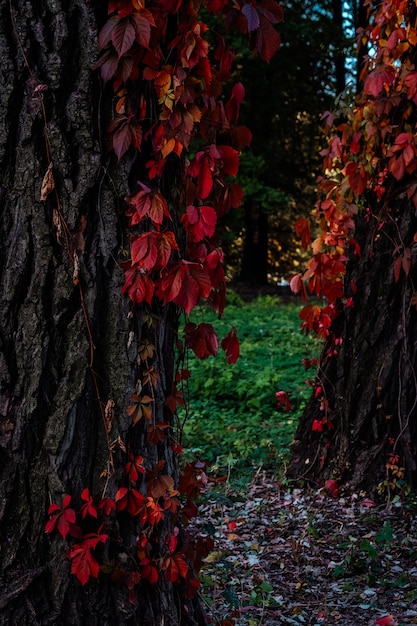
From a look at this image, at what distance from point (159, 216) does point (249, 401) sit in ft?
15.3

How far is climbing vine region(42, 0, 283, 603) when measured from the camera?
6.35ft

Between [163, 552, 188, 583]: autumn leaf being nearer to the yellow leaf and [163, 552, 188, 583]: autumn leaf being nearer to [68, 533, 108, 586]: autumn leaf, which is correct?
[68, 533, 108, 586]: autumn leaf

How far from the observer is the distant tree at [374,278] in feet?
12.8

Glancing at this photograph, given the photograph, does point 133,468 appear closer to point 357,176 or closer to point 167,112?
point 167,112

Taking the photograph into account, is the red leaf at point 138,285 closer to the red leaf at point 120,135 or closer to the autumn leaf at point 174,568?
the red leaf at point 120,135

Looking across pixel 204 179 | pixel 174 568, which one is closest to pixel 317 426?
pixel 174 568

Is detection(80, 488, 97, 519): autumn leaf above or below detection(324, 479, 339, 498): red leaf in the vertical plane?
above

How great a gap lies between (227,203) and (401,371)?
222cm

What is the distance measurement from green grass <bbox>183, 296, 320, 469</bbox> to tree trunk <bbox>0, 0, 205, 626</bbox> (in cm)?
196

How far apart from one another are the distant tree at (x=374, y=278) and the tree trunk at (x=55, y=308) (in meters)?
2.03

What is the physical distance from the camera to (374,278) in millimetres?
4156

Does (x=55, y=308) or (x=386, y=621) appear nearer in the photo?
(x=55, y=308)

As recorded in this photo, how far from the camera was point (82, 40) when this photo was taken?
1.94m

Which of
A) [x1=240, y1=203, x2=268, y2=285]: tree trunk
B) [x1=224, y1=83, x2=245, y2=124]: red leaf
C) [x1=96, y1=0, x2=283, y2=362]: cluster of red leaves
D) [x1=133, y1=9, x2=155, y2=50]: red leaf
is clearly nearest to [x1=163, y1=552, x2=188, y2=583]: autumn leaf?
[x1=96, y1=0, x2=283, y2=362]: cluster of red leaves
